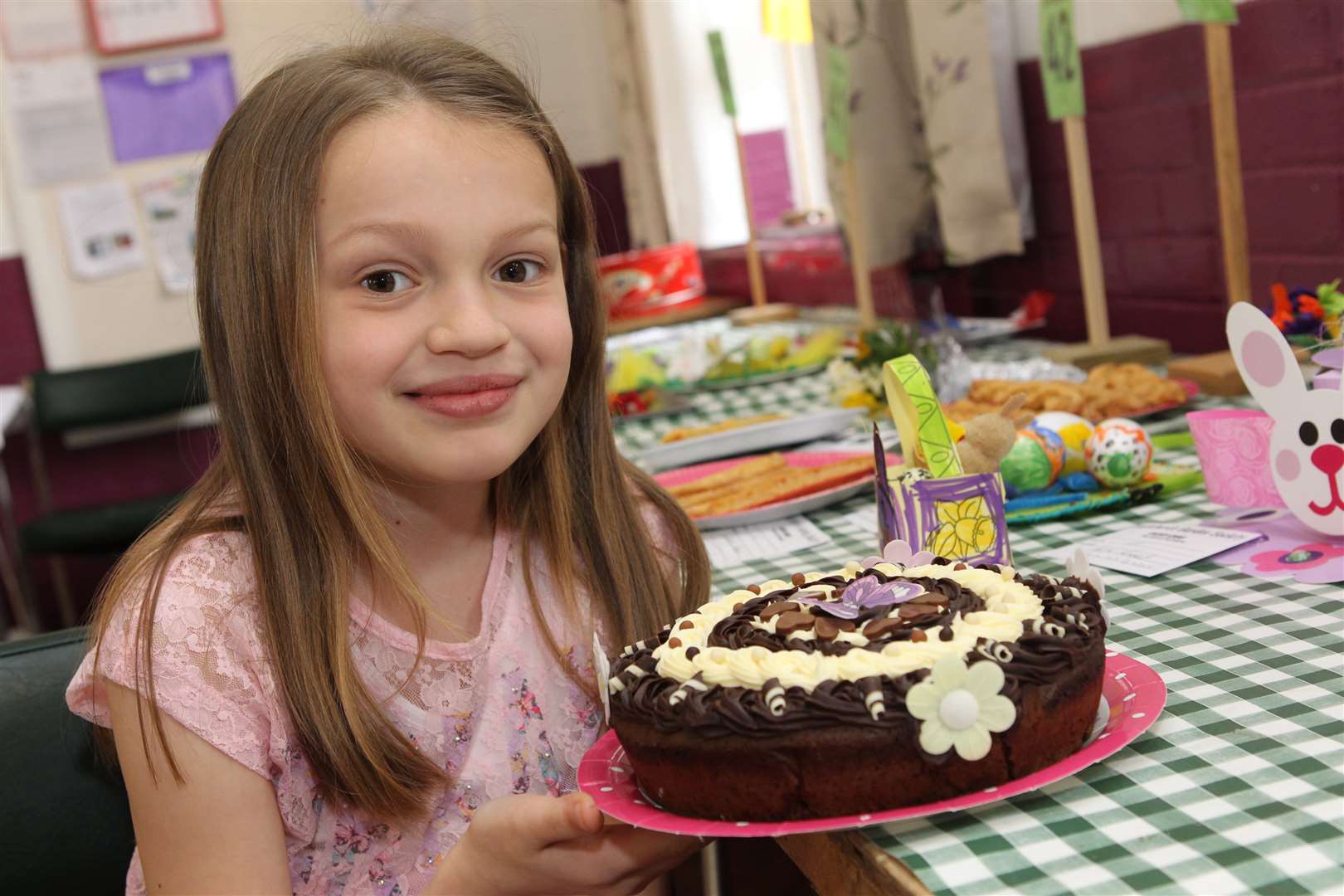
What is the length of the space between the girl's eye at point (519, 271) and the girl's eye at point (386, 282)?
0.28 ft

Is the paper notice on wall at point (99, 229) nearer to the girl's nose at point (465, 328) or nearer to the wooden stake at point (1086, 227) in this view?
the wooden stake at point (1086, 227)

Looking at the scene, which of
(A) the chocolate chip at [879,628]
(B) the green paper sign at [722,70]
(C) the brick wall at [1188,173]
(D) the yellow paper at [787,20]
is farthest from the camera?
(B) the green paper sign at [722,70]

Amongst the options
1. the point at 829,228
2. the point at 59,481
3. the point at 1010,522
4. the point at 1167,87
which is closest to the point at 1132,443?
the point at 1010,522

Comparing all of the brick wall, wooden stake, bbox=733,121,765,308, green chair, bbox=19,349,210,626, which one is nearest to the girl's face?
the brick wall

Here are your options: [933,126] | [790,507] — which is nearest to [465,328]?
[790,507]

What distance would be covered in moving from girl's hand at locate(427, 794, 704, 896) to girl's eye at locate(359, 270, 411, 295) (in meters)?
0.39

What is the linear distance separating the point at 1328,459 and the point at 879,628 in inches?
20.6

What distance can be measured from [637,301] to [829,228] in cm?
Result: 60

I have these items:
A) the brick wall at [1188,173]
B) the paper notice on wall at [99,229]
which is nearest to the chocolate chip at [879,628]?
the brick wall at [1188,173]

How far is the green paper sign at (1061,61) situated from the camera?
6.53 feet

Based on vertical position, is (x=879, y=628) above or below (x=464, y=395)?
below

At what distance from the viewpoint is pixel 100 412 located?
4.14 metres

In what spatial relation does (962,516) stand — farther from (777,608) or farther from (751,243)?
(751,243)

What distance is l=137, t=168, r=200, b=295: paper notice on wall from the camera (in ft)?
15.2
